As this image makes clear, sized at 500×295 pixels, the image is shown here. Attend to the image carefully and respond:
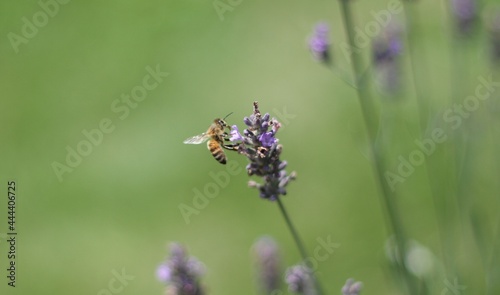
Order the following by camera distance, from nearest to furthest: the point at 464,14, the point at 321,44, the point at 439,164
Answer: the point at 321,44, the point at 464,14, the point at 439,164

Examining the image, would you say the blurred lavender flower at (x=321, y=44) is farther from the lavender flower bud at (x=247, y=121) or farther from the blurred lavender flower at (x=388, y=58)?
the lavender flower bud at (x=247, y=121)

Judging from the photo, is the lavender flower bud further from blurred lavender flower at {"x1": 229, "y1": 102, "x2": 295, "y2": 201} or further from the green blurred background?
the green blurred background

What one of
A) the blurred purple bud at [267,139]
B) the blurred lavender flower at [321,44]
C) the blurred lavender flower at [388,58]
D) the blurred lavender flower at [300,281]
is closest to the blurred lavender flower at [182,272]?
the blurred lavender flower at [300,281]

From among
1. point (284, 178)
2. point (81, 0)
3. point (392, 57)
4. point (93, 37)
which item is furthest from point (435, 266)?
point (81, 0)

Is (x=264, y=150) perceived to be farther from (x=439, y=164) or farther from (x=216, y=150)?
(x=439, y=164)

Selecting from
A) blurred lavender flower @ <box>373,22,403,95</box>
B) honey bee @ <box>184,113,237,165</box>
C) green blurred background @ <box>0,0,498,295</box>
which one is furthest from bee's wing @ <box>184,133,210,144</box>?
green blurred background @ <box>0,0,498,295</box>

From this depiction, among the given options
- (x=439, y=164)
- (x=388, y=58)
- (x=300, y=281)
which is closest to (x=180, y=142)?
(x=439, y=164)
